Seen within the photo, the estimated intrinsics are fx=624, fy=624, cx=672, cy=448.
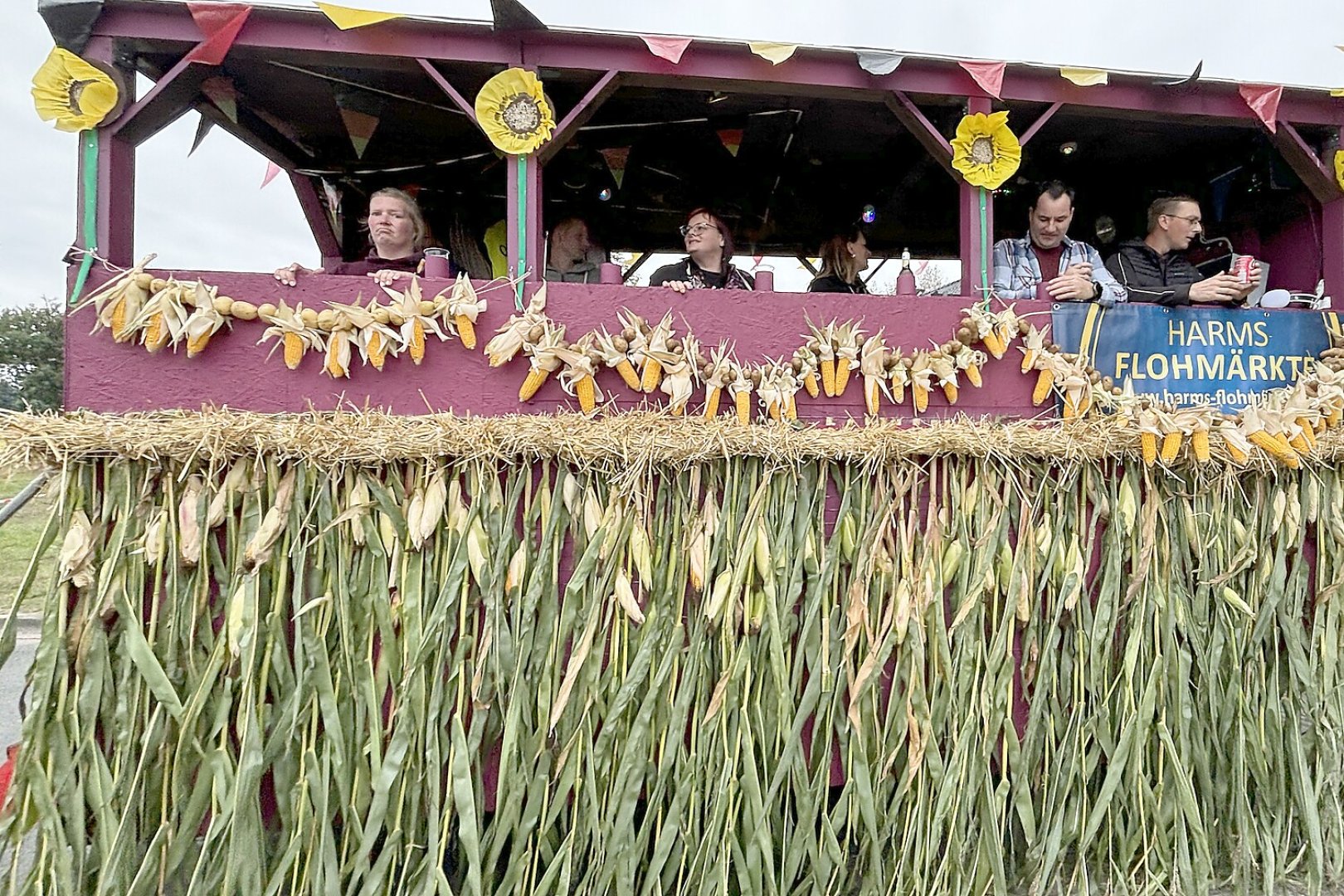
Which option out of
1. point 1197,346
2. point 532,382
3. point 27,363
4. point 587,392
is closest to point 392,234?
point 532,382

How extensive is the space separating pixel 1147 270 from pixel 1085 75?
3.10 feet

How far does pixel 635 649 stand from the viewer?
1928mm

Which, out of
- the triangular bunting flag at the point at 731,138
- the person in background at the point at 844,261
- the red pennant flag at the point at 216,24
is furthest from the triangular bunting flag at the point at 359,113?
the person in background at the point at 844,261

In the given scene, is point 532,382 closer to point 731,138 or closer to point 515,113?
point 515,113

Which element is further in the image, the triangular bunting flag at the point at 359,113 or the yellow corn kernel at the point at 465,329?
the triangular bunting flag at the point at 359,113

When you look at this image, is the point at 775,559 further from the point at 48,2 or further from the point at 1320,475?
the point at 48,2

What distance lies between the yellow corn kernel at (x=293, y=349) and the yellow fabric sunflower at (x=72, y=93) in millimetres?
994

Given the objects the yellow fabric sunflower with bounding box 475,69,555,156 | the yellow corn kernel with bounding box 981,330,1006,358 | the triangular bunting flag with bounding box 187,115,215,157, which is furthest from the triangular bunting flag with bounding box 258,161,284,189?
the yellow corn kernel with bounding box 981,330,1006,358

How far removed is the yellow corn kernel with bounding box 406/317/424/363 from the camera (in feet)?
6.51

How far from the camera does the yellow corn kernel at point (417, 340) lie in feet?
6.51

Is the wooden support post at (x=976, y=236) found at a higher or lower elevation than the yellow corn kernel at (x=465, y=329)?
higher

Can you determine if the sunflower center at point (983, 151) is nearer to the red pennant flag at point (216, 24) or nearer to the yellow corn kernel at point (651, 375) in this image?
the yellow corn kernel at point (651, 375)

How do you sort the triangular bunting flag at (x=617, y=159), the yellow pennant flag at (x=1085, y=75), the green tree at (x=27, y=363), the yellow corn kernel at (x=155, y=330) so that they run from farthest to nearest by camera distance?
the green tree at (x=27, y=363) < the triangular bunting flag at (x=617, y=159) < the yellow pennant flag at (x=1085, y=75) < the yellow corn kernel at (x=155, y=330)

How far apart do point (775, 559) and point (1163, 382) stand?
1.75 meters
